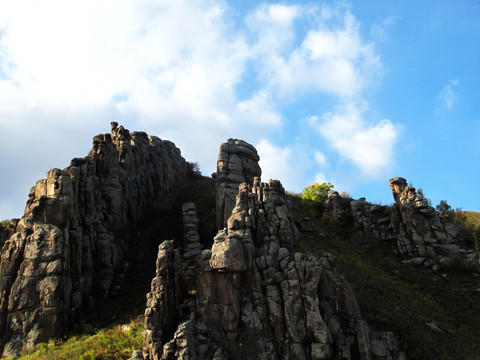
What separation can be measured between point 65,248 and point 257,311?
20502 mm

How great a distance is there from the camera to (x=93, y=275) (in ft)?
128

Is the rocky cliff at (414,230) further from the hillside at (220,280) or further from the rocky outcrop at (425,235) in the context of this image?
the hillside at (220,280)

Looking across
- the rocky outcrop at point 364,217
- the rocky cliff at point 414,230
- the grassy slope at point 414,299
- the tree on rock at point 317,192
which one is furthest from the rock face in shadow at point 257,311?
the tree on rock at point 317,192

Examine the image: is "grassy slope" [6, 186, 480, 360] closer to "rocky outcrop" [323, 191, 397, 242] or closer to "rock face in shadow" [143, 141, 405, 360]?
"rocky outcrop" [323, 191, 397, 242]

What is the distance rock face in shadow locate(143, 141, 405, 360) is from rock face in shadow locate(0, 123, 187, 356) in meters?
12.1

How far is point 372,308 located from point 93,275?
30756 mm

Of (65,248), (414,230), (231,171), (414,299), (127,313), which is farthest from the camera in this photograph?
(414,230)

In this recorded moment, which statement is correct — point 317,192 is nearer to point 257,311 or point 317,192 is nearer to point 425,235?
point 425,235

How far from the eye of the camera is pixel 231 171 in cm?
5375

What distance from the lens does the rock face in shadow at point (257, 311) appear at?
82.6 feet

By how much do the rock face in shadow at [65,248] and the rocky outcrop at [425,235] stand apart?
4433 cm

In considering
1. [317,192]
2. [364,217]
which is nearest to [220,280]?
[364,217]

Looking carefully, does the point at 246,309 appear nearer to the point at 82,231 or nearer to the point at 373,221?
the point at 82,231

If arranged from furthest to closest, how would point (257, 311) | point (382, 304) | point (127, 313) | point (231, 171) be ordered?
Result: point (231, 171), point (382, 304), point (127, 313), point (257, 311)
